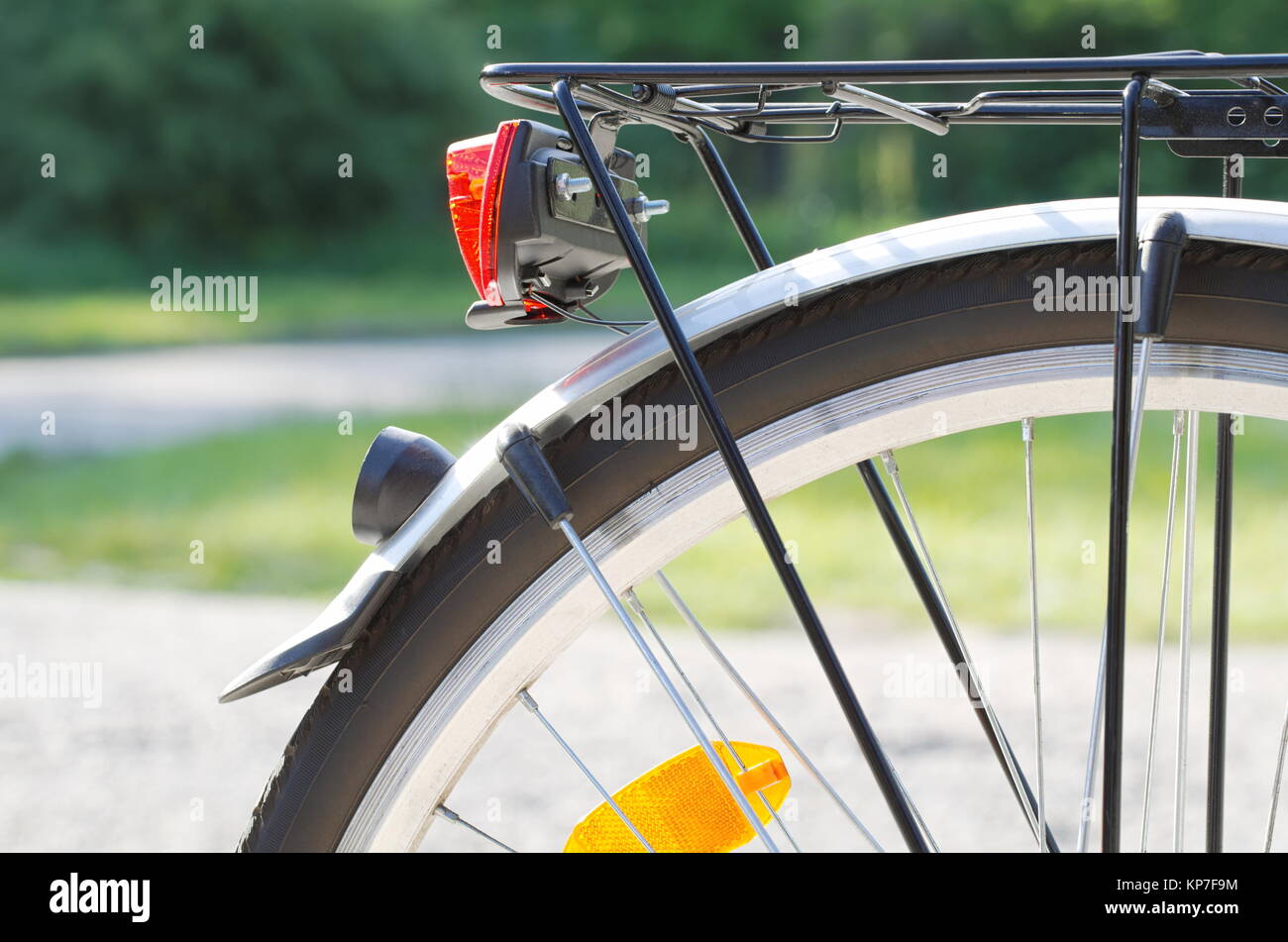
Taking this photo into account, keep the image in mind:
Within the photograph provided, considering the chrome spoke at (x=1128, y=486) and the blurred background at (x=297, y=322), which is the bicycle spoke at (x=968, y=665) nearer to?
the chrome spoke at (x=1128, y=486)

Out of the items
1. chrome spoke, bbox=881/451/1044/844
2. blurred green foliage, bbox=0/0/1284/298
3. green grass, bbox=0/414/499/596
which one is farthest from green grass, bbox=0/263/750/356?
chrome spoke, bbox=881/451/1044/844

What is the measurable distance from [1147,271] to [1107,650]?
27cm

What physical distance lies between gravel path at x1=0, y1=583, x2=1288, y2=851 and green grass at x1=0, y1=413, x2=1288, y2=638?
492 mm

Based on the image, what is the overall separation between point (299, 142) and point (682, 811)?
67.2ft

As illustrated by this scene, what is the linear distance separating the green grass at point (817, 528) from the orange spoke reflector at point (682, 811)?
125 inches

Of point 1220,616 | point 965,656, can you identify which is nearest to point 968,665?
point 965,656

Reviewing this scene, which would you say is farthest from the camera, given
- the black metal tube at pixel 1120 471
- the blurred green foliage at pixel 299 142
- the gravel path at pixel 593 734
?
the blurred green foliage at pixel 299 142

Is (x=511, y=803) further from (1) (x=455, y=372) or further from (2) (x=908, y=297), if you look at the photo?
(1) (x=455, y=372)

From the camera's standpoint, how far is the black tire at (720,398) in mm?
954

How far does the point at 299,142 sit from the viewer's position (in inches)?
791

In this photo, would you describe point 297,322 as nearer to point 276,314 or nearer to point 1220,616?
point 276,314

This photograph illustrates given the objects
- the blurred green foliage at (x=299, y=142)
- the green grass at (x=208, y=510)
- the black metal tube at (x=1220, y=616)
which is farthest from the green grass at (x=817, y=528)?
the blurred green foliage at (x=299, y=142)

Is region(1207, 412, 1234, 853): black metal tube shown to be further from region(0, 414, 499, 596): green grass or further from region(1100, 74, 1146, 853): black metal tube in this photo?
region(0, 414, 499, 596): green grass

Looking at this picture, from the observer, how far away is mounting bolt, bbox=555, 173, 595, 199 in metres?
1.01
